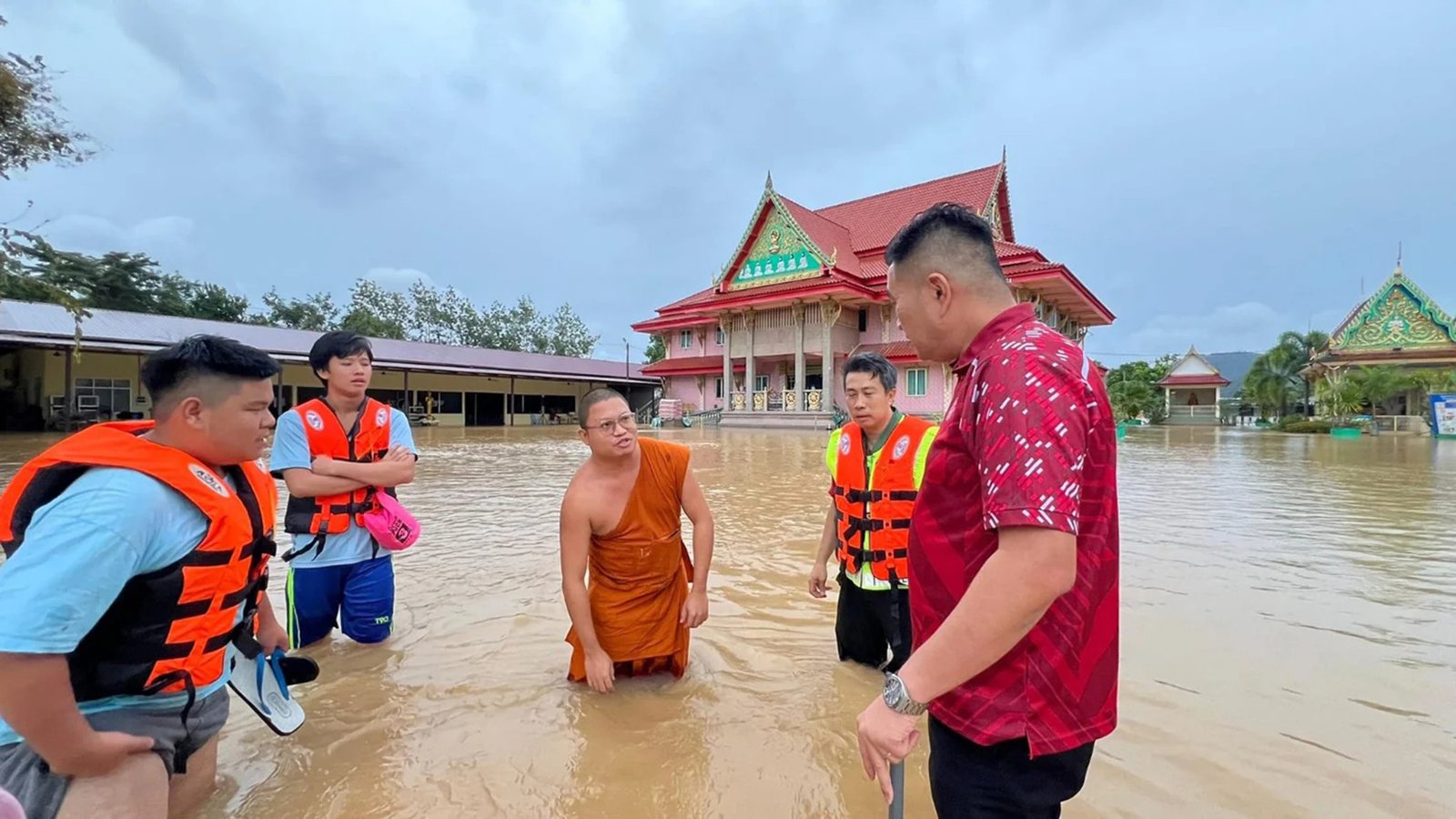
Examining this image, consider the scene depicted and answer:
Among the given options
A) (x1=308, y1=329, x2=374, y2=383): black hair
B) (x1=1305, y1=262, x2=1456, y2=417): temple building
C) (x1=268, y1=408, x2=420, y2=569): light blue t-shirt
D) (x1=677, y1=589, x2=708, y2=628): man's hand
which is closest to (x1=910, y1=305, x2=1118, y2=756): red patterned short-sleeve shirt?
(x1=677, y1=589, x2=708, y2=628): man's hand

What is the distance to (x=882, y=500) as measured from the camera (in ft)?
9.69

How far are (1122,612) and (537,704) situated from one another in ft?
11.9

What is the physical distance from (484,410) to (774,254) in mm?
17882

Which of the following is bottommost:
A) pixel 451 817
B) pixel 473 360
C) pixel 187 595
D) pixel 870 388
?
pixel 451 817

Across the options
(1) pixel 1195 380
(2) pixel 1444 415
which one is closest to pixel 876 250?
(2) pixel 1444 415

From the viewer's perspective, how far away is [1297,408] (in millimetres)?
45000

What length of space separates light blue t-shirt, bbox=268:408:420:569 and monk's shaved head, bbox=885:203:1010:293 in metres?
2.68

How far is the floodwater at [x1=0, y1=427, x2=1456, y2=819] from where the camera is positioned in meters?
2.28

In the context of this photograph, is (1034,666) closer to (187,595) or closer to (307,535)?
(187,595)

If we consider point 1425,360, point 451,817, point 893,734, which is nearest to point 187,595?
point 451,817

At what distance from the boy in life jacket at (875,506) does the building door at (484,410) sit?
3297 centimetres

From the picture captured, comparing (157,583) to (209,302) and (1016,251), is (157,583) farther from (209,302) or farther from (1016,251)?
(209,302)

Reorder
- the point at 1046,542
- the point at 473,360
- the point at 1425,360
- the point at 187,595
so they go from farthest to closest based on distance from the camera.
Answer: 1. the point at 473,360
2. the point at 1425,360
3. the point at 187,595
4. the point at 1046,542

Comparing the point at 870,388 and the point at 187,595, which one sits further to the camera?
the point at 870,388
